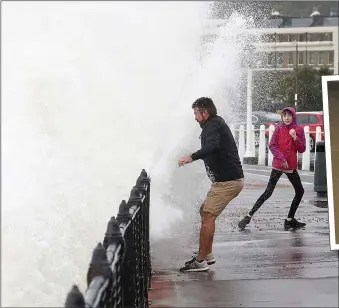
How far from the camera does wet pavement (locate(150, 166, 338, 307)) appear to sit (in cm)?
623

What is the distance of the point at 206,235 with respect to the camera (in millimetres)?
7359

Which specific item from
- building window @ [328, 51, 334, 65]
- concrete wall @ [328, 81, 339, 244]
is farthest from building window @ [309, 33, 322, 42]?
concrete wall @ [328, 81, 339, 244]

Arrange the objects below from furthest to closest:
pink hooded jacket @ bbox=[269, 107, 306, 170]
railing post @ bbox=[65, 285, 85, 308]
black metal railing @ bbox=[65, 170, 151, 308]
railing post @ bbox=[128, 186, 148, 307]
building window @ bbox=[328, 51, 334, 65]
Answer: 1. building window @ bbox=[328, 51, 334, 65]
2. pink hooded jacket @ bbox=[269, 107, 306, 170]
3. railing post @ bbox=[128, 186, 148, 307]
4. black metal railing @ bbox=[65, 170, 151, 308]
5. railing post @ bbox=[65, 285, 85, 308]

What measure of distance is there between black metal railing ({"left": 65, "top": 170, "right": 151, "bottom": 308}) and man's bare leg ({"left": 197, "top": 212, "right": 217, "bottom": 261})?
0.64 metres

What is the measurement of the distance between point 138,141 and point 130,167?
1.24 feet

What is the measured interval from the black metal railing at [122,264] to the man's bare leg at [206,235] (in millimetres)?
645

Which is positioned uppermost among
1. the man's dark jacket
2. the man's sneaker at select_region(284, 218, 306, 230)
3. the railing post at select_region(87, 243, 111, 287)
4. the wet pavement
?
the man's dark jacket

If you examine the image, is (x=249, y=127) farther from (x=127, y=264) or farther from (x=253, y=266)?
(x=127, y=264)

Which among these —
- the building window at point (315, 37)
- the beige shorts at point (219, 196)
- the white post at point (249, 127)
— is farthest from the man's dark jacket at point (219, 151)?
the building window at point (315, 37)

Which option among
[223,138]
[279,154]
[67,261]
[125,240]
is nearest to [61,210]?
[67,261]

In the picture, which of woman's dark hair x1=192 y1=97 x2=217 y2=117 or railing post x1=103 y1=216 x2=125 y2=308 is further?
woman's dark hair x1=192 y1=97 x2=217 y2=117

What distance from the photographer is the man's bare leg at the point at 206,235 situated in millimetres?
7355

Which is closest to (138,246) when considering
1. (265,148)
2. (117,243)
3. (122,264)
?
(122,264)

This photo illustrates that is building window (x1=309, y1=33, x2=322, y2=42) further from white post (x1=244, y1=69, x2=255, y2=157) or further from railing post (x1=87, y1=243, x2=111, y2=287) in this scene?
railing post (x1=87, y1=243, x2=111, y2=287)
